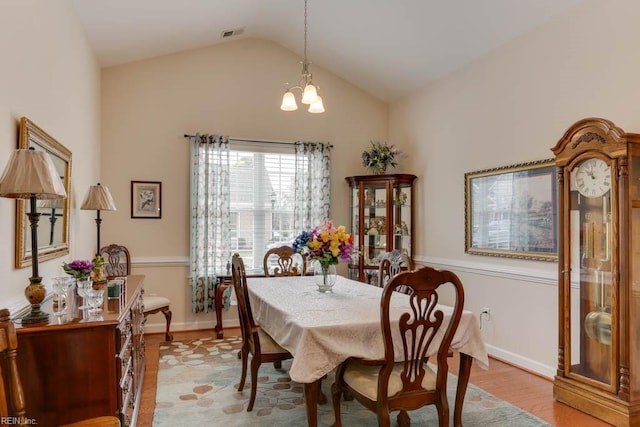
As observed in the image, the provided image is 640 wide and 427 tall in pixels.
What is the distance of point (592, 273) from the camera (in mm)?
3002

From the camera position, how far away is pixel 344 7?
4.28 metres

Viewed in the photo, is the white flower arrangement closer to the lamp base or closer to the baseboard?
the baseboard

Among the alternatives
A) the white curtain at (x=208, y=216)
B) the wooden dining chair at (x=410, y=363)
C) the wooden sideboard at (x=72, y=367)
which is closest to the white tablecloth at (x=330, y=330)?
the wooden dining chair at (x=410, y=363)

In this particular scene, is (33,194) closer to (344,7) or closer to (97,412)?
(97,412)

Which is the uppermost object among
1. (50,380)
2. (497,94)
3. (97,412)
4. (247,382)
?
(497,94)

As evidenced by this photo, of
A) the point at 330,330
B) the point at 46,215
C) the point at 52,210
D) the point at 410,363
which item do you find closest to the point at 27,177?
the point at 46,215

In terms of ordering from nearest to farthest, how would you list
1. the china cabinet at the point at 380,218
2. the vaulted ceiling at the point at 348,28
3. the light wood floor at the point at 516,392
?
the light wood floor at the point at 516,392 → the vaulted ceiling at the point at 348,28 → the china cabinet at the point at 380,218

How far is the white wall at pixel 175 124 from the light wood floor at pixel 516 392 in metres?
1.18

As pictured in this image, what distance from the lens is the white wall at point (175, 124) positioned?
4918 millimetres

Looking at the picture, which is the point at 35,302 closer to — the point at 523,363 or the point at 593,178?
the point at 593,178

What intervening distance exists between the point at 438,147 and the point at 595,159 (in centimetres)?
218

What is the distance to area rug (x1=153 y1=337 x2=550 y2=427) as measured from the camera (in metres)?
2.76

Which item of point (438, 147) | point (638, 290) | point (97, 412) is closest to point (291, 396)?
point (97, 412)

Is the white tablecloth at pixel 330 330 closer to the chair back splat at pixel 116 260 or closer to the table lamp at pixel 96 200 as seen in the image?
the table lamp at pixel 96 200
